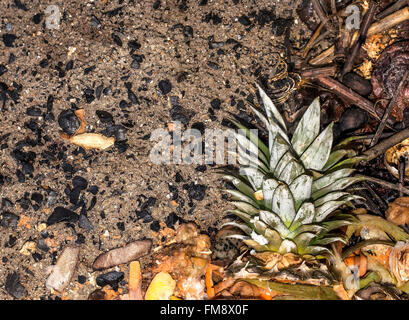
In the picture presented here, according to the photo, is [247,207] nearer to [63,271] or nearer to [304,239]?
[304,239]

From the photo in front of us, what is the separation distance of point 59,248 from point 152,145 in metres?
0.87

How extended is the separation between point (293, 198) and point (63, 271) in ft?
4.77

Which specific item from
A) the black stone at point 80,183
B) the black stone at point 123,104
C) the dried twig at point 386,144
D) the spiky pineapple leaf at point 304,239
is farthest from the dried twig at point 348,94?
the black stone at point 80,183

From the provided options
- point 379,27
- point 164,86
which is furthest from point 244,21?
point 379,27

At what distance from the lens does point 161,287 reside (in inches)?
96.6

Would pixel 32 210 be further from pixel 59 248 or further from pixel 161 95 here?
pixel 161 95

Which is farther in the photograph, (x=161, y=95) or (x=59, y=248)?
(x=161, y=95)

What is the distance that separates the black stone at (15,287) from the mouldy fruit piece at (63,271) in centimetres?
16

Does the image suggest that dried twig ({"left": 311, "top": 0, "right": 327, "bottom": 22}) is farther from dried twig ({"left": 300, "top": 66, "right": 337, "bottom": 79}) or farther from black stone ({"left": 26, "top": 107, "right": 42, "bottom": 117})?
black stone ({"left": 26, "top": 107, "right": 42, "bottom": 117})

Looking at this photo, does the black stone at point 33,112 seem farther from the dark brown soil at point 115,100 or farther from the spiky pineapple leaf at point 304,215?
the spiky pineapple leaf at point 304,215

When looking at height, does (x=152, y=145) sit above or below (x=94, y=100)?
below

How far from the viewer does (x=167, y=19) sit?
2.81m
